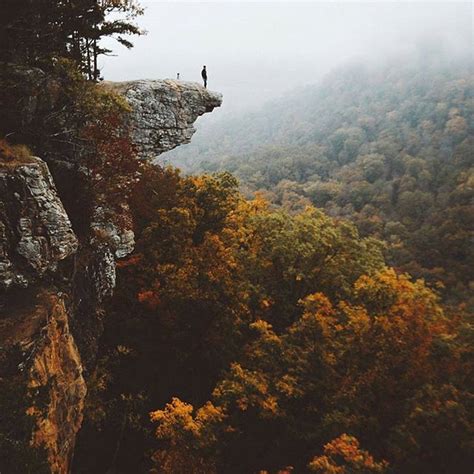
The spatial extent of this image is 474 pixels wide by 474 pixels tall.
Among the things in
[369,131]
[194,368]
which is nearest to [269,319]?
[194,368]

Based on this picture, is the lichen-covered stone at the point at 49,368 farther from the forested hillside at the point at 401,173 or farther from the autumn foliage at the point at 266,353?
the forested hillside at the point at 401,173

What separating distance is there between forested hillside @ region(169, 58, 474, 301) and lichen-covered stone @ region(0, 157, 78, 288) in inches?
1219

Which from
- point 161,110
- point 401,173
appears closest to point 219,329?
point 161,110

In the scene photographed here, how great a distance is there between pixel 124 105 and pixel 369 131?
164 m

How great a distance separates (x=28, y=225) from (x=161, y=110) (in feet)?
32.2

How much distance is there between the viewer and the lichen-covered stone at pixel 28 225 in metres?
10.5

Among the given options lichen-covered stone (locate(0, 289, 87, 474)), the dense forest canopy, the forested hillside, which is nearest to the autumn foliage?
the dense forest canopy

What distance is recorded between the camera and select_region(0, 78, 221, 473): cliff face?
1018 cm

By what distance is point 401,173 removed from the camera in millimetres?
120250

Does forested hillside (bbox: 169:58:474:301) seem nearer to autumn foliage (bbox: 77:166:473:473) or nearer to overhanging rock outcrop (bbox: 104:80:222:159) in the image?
autumn foliage (bbox: 77:166:473:473)

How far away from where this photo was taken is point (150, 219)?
72.9ft

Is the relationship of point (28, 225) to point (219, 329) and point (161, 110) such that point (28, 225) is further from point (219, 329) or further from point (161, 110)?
point (219, 329)

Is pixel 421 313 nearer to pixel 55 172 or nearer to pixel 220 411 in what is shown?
pixel 220 411

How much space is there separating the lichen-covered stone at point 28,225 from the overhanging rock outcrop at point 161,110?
708cm
